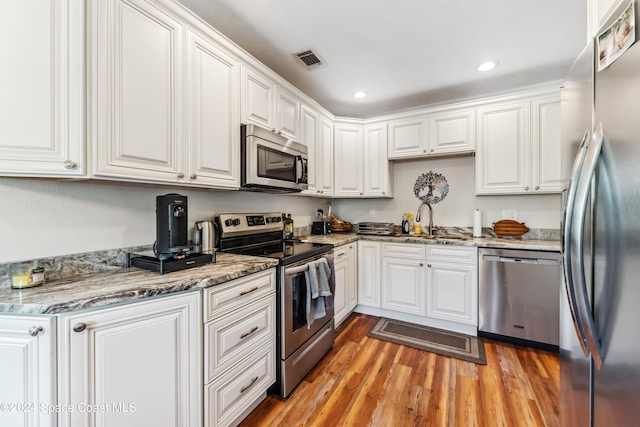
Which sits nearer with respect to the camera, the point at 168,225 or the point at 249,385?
the point at 168,225

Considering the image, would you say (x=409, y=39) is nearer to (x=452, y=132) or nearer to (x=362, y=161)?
(x=452, y=132)

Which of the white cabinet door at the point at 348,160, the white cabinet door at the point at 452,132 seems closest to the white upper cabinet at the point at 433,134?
the white cabinet door at the point at 452,132

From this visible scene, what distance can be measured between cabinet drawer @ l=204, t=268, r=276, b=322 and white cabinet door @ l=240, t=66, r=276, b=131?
3.76 feet

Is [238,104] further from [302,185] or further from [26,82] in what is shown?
[26,82]

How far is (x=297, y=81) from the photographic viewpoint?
2658 mm

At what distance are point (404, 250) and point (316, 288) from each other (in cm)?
133

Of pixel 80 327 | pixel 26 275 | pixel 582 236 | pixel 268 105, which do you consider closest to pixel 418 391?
pixel 582 236

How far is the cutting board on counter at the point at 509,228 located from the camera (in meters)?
2.74

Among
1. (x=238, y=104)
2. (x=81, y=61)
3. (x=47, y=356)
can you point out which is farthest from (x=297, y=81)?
(x=47, y=356)

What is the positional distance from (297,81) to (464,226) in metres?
2.47

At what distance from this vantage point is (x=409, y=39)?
1.98 metres

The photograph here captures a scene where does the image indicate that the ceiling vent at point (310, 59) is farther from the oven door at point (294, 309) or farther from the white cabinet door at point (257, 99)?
the oven door at point (294, 309)

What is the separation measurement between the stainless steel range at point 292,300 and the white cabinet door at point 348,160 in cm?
114

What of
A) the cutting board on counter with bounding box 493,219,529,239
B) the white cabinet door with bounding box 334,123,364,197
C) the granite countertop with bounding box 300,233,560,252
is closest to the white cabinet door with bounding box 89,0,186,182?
the granite countertop with bounding box 300,233,560,252
